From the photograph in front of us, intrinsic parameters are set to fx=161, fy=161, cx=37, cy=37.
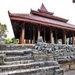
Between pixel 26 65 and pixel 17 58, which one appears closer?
pixel 26 65

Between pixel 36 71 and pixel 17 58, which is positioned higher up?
pixel 17 58

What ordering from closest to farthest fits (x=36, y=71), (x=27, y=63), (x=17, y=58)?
(x=36, y=71), (x=27, y=63), (x=17, y=58)

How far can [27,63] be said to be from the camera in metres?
6.42

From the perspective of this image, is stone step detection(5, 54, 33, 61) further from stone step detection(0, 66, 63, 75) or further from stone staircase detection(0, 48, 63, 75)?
stone step detection(0, 66, 63, 75)

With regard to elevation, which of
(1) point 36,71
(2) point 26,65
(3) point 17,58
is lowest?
(1) point 36,71

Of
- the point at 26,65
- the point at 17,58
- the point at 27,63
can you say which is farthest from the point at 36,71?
the point at 17,58

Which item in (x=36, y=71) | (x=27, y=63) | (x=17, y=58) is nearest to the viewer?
(x=36, y=71)

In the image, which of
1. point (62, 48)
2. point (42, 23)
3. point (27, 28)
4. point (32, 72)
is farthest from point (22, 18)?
point (32, 72)

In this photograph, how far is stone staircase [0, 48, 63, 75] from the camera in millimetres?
5685

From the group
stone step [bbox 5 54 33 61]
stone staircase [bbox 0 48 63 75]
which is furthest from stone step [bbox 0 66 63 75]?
stone step [bbox 5 54 33 61]

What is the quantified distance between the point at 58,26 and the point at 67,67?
25.9 ft

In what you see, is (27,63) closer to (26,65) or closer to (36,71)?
(26,65)

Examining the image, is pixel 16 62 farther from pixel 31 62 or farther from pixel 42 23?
pixel 42 23

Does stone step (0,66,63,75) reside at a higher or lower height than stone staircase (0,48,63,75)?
lower
